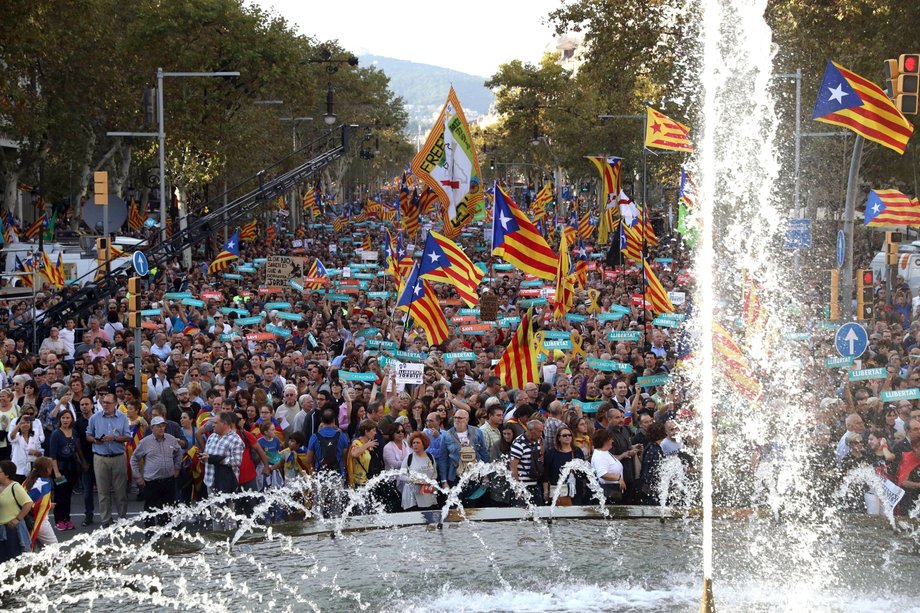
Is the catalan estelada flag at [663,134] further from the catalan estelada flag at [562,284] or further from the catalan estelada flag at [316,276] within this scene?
the catalan estelada flag at [316,276]

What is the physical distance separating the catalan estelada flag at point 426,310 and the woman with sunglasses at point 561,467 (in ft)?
24.3

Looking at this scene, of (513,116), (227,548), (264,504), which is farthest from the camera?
(513,116)

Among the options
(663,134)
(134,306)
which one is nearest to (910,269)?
(663,134)

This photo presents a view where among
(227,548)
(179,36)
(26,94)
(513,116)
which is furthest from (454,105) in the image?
(513,116)

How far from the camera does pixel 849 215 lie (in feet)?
78.4

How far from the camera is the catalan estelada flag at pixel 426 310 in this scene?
Answer: 20.2m

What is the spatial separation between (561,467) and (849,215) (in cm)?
1292

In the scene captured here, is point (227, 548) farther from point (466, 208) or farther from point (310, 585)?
point (466, 208)

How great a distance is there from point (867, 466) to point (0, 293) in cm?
2283

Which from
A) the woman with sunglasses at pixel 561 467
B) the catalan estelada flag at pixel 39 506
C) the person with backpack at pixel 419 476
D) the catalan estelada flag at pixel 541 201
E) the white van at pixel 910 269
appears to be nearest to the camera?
the catalan estelada flag at pixel 39 506

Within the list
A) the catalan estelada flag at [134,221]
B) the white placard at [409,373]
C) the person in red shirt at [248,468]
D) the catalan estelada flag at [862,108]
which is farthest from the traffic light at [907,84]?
the catalan estelada flag at [134,221]

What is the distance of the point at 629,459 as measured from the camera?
1338 centimetres

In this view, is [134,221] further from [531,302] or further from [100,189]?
[100,189]

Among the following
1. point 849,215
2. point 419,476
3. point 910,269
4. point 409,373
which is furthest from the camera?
point 910,269
